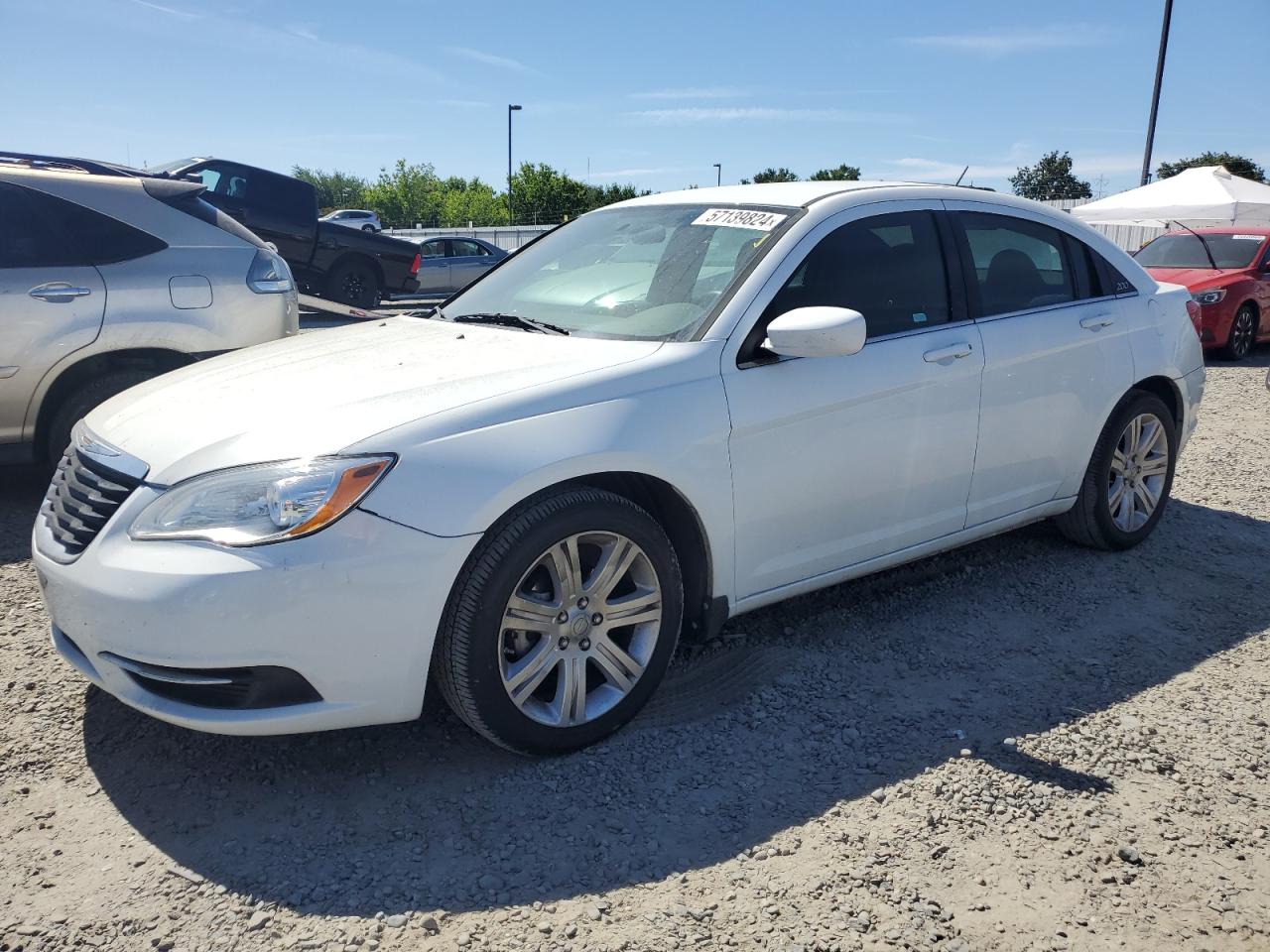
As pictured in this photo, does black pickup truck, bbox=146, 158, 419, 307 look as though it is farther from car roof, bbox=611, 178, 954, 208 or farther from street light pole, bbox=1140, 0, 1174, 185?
street light pole, bbox=1140, 0, 1174, 185

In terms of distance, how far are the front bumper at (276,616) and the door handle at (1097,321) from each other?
3.08 meters

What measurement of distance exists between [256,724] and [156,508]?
63 cm

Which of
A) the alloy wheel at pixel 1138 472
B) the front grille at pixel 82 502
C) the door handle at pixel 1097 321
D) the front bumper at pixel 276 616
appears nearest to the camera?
the front bumper at pixel 276 616

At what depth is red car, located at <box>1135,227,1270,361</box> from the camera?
1229 centimetres

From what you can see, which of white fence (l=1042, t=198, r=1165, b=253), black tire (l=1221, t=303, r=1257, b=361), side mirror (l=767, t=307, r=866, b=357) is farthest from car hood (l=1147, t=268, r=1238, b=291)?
white fence (l=1042, t=198, r=1165, b=253)

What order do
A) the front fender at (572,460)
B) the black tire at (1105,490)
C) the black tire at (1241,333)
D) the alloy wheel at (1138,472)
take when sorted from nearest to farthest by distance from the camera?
the front fender at (572,460), the black tire at (1105,490), the alloy wheel at (1138,472), the black tire at (1241,333)

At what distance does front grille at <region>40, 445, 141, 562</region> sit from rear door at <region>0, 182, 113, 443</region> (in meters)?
2.26

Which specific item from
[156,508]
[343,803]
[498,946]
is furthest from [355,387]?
[498,946]

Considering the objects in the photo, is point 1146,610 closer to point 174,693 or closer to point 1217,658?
point 1217,658

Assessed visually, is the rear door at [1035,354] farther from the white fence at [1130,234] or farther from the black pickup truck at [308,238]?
the white fence at [1130,234]

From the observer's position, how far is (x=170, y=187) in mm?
5836

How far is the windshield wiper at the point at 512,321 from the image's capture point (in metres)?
3.70

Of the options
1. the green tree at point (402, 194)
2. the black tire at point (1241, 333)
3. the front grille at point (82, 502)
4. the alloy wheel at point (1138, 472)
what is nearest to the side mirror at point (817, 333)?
the front grille at point (82, 502)

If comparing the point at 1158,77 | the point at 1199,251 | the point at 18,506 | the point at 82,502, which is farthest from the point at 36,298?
the point at 1158,77
